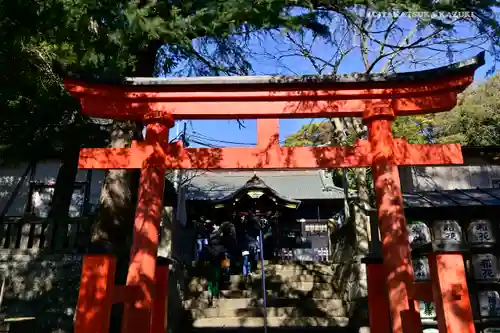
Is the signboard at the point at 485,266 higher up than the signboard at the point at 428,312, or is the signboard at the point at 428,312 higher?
the signboard at the point at 485,266

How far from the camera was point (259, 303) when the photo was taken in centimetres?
907

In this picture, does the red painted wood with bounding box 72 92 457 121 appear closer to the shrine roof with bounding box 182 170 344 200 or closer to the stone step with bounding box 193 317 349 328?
the stone step with bounding box 193 317 349 328

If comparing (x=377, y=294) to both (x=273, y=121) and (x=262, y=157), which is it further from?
(x=273, y=121)

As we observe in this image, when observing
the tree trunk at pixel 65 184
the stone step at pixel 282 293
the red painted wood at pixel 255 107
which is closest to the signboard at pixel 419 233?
the red painted wood at pixel 255 107

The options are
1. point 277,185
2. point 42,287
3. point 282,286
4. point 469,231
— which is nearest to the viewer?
point 469,231

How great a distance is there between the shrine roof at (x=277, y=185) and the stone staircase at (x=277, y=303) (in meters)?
7.01

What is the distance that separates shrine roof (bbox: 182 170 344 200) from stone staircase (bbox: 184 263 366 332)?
701cm

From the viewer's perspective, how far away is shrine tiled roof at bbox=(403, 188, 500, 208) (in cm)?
612

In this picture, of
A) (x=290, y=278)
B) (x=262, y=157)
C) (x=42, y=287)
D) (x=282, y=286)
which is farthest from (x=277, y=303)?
(x=42, y=287)

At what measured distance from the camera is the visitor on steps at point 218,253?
9413 mm

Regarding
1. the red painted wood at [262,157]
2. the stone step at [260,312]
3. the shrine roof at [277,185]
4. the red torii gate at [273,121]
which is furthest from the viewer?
the shrine roof at [277,185]

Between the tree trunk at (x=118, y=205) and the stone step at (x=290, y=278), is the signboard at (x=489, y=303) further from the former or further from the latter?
the tree trunk at (x=118, y=205)

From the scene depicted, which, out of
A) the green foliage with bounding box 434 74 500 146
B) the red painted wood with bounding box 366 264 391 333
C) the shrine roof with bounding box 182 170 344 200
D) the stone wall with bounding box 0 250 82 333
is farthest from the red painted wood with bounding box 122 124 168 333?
the green foliage with bounding box 434 74 500 146

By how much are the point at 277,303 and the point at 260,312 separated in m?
0.66
